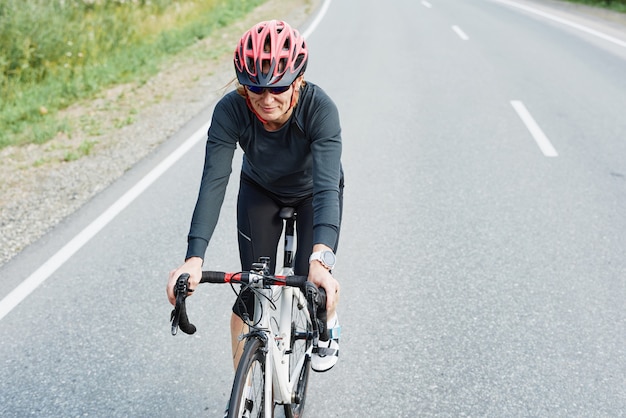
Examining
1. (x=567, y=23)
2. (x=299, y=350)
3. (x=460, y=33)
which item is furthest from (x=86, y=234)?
(x=567, y=23)

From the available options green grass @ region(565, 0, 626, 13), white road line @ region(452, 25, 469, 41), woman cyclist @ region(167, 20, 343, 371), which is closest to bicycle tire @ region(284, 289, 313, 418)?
woman cyclist @ region(167, 20, 343, 371)

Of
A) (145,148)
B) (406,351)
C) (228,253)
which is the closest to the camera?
(406,351)

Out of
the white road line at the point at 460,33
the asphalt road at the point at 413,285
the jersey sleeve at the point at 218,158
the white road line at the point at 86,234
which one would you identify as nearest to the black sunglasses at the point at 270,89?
the jersey sleeve at the point at 218,158

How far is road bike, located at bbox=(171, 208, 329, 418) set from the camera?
2.27 m

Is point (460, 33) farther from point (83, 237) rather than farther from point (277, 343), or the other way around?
point (277, 343)

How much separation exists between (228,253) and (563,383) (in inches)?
109

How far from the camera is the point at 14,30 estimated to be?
10539mm

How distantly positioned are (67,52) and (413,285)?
29.6ft

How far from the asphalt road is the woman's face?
175 centimetres

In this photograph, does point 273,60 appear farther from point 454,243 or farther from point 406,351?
point 454,243

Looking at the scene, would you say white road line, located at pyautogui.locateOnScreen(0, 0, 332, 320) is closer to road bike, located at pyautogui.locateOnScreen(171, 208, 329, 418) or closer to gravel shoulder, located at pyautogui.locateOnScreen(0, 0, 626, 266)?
gravel shoulder, located at pyautogui.locateOnScreen(0, 0, 626, 266)

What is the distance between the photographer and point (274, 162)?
2959 mm

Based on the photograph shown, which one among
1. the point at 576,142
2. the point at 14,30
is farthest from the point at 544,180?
the point at 14,30

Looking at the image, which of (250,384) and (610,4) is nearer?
(250,384)
